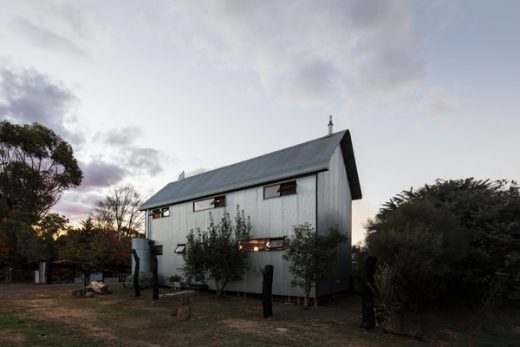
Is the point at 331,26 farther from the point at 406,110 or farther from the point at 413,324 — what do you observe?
the point at 413,324

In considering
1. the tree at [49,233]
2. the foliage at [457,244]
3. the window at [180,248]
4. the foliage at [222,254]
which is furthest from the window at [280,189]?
the tree at [49,233]

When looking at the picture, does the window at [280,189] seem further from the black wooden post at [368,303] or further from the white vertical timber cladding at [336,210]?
the black wooden post at [368,303]

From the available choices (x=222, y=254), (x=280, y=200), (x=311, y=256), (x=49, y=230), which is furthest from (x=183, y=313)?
(x=49, y=230)

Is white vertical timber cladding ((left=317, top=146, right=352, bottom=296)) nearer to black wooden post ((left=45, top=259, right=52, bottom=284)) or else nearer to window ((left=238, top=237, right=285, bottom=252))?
window ((left=238, top=237, right=285, bottom=252))

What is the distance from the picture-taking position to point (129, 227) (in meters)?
48.5

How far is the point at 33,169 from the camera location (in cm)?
3962

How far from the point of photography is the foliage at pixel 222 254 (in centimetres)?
1805

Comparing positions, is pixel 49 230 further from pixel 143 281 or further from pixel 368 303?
pixel 368 303

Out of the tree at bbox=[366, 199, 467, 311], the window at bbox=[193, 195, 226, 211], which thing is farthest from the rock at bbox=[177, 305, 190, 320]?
the window at bbox=[193, 195, 226, 211]

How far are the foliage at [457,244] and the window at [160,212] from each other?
1483cm

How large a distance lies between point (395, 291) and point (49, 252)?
109ft

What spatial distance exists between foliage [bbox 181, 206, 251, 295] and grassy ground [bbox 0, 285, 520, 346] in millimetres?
1860

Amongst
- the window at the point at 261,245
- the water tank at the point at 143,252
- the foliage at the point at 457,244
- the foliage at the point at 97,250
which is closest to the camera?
the foliage at the point at 457,244

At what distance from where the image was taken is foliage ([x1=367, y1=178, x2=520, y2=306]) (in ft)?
39.4
